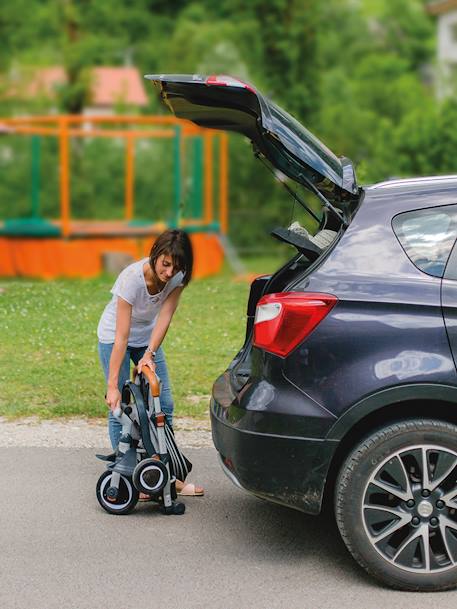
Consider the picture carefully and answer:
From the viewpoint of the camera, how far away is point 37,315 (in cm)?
1048

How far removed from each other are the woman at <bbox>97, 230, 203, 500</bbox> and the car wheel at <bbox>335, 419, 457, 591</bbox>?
1.33 m

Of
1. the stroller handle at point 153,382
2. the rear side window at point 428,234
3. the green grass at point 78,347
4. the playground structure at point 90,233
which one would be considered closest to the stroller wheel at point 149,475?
the stroller handle at point 153,382

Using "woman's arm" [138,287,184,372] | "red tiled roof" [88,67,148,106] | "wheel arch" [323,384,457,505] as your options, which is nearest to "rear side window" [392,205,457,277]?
"wheel arch" [323,384,457,505]

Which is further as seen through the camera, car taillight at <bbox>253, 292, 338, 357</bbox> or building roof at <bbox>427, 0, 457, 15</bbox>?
building roof at <bbox>427, 0, 457, 15</bbox>

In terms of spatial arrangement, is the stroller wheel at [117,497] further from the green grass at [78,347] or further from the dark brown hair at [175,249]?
the green grass at [78,347]

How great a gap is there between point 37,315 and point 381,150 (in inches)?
559

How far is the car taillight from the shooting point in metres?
4.38

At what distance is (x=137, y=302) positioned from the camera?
5.40m

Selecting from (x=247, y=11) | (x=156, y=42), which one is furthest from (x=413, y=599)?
(x=156, y=42)

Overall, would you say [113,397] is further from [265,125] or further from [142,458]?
[265,125]

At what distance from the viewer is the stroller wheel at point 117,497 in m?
5.30

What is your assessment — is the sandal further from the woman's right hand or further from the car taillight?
the car taillight

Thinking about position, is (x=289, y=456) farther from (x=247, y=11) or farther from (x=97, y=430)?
(x=247, y=11)

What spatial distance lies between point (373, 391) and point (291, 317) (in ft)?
1.45
